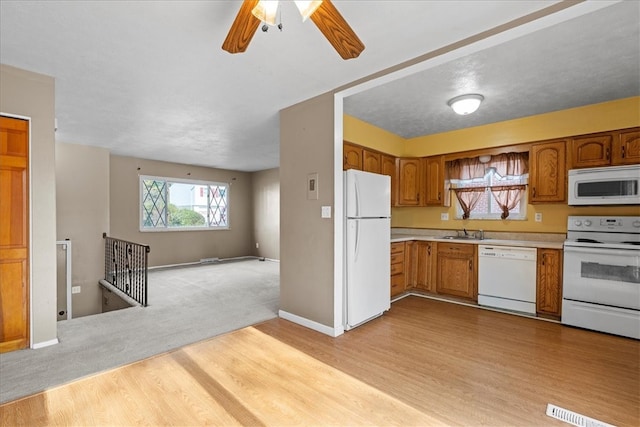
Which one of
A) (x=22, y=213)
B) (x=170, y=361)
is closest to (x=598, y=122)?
(x=170, y=361)

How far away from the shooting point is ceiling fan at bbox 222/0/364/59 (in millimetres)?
1441

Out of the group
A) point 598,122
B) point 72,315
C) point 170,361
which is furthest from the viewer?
point 72,315

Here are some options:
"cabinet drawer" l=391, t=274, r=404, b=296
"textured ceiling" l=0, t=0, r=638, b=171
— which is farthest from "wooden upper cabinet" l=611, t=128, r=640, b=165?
"cabinet drawer" l=391, t=274, r=404, b=296

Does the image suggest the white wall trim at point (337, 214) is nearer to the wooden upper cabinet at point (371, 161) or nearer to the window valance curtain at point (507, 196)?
the wooden upper cabinet at point (371, 161)

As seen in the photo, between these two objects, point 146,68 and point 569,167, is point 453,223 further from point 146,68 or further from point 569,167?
point 146,68

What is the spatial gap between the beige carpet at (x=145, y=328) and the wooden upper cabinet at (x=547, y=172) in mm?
3619

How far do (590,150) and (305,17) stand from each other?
376 centimetres

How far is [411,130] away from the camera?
451cm

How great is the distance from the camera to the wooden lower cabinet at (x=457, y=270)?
3.97m

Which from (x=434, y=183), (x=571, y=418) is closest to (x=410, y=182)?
(x=434, y=183)

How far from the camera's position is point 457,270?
13.5ft

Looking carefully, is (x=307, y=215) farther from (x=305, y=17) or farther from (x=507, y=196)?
(x=507, y=196)

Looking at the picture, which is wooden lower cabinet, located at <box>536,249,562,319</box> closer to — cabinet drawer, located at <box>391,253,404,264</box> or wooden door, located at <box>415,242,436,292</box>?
wooden door, located at <box>415,242,436,292</box>

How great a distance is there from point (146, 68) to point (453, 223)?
4.38 m
